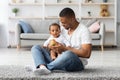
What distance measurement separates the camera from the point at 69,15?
10.8 feet

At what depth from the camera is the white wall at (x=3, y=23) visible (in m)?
8.60

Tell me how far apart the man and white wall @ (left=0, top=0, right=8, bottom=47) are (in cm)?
532

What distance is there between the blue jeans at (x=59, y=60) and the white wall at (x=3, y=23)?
526 centimetres

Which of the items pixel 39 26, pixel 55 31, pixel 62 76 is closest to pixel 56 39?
pixel 55 31

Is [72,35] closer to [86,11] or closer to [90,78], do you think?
[90,78]

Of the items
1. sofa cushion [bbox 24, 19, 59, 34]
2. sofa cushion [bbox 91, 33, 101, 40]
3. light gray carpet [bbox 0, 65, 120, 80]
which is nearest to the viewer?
light gray carpet [bbox 0, 65, 120, 80]

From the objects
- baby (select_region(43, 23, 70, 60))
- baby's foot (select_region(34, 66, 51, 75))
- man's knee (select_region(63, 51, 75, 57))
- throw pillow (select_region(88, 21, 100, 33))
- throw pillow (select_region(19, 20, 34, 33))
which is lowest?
throw pillow (select_region(88, 21, 100, 33))

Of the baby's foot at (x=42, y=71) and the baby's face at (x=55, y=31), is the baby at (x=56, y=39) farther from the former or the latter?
the baby's foot at (x=42, y=71)

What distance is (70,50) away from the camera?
3266 mm

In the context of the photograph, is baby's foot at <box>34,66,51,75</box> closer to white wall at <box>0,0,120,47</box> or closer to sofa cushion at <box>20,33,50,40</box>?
sofa cushion at <box>20,33,50,40</box>

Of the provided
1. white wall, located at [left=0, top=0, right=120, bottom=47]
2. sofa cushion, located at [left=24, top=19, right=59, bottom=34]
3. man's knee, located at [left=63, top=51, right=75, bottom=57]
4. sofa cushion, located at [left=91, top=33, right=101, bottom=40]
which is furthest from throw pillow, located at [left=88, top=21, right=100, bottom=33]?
man's knee, located at [left=63, top=51, right=75, bottom=57]

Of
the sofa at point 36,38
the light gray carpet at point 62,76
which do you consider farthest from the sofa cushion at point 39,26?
the light gray carpet at point 62,76

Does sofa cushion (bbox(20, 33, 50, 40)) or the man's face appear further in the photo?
sofa cushion (bbox(20, 33, 50, 40))

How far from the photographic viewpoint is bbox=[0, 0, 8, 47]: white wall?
8602mm
